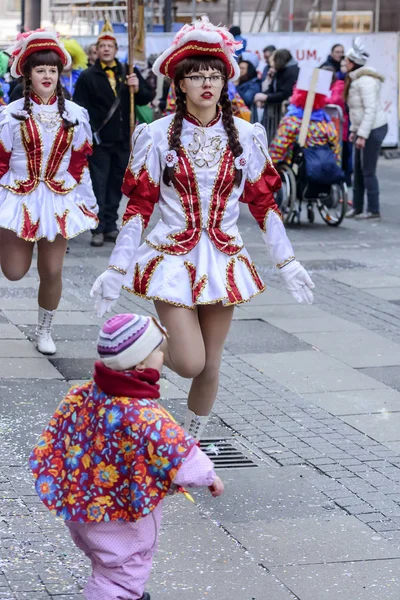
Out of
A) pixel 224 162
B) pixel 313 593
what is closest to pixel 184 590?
pixel 313 593

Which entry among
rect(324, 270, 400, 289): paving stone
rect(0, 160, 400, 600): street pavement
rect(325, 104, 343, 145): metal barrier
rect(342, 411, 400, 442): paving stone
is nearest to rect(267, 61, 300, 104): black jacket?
rect(325, 104, 343, 145): metal barrier

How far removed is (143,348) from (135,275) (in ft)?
5.88

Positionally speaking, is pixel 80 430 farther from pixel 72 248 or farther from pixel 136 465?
pixel 72 248

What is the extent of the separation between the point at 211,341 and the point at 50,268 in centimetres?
248

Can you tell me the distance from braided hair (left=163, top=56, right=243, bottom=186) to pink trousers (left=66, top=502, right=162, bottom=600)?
2011mm

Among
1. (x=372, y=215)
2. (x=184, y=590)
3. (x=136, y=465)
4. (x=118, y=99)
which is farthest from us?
(x=372, y=215)

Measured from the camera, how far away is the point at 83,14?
2892 cm

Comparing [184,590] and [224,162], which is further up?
[224,162]

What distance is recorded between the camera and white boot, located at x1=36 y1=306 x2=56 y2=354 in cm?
771

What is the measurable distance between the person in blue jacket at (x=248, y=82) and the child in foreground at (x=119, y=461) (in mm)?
13693

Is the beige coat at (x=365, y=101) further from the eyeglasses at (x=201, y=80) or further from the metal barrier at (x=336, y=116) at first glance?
the eyeglasses at (x=201, y=80)

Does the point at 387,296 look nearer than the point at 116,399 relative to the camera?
No

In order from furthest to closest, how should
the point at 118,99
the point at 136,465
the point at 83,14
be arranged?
1. the point at 83,14
2. the point at 118,99
3. the point at 136,465

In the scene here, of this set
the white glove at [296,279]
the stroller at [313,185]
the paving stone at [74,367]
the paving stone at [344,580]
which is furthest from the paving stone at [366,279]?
the paving stone at [344,580]
